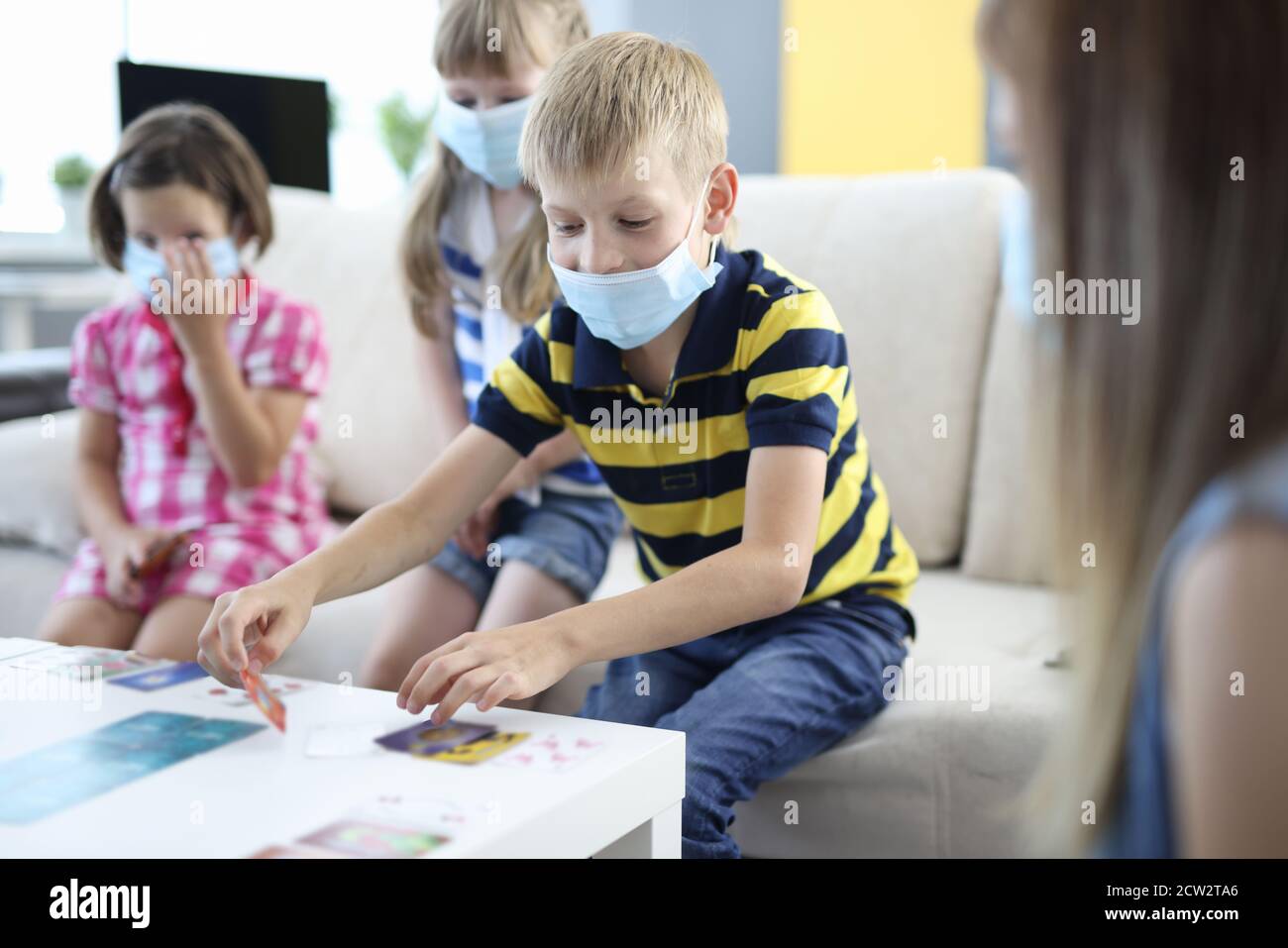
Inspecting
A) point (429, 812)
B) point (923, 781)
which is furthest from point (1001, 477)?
point (429, 812)

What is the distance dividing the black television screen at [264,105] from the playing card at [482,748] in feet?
5.82

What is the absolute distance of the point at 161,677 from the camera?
3.46ft

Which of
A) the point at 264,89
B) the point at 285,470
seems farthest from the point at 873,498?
the point at 264,89

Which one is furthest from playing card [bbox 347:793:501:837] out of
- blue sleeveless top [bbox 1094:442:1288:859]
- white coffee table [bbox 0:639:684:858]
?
blue sleeveless top [bbox 1094:442:1288:859]

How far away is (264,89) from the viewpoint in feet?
8.12

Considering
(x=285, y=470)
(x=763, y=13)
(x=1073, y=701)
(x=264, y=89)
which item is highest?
(x=763, y=13)

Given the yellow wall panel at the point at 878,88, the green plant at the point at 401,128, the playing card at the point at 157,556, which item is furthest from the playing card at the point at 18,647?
the green plant at the point at 401,128

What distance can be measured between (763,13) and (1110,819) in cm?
339

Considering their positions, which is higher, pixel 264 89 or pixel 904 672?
pixel 264 89

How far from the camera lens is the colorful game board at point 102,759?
0.80 metres

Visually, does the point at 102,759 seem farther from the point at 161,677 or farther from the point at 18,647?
the point at 18,647

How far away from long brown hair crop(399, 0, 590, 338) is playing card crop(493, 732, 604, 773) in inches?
28.8
